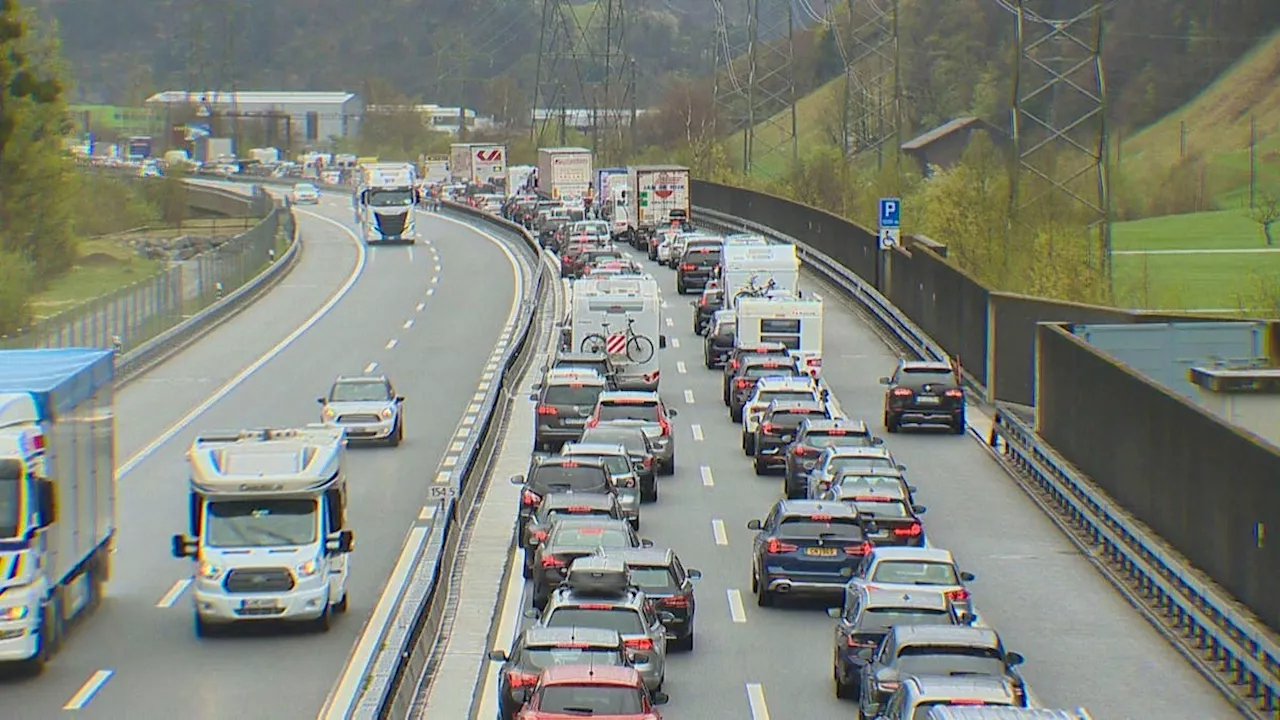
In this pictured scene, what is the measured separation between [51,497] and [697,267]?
49.8 meters

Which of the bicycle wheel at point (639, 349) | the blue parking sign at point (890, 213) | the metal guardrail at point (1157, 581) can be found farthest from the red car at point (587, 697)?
the blue parking sign at point (890, 213)

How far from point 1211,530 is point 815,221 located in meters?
50.3

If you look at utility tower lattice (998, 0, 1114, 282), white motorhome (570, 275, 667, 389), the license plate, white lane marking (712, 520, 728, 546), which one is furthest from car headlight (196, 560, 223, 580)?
utility tower lattice (998, 0, 1114, 282)

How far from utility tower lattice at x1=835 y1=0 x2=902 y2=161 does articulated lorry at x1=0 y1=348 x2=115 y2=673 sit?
168 feet

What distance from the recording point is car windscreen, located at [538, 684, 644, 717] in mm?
16828

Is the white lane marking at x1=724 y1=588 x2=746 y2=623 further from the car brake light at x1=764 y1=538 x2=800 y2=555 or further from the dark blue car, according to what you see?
the car brake light at x1=764 y1=538 x2=800 y2=555

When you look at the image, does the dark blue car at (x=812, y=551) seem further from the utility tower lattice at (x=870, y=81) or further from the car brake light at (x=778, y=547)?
the utility tower lattice at (x=870, y=81)

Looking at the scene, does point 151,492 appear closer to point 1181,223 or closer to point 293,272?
point 293,272

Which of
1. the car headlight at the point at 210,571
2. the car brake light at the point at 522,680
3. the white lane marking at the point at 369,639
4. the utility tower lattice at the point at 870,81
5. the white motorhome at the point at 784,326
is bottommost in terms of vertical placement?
the white lane marking at the point at 369,639

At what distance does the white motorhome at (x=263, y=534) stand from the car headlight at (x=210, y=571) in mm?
12

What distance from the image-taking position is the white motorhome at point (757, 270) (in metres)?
56.9

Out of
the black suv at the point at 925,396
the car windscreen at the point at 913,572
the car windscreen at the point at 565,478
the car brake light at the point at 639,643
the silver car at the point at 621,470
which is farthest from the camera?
the black suv at the point at 925,396

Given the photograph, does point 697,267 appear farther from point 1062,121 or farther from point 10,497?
point 1062,121

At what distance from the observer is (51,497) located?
21484 mm
